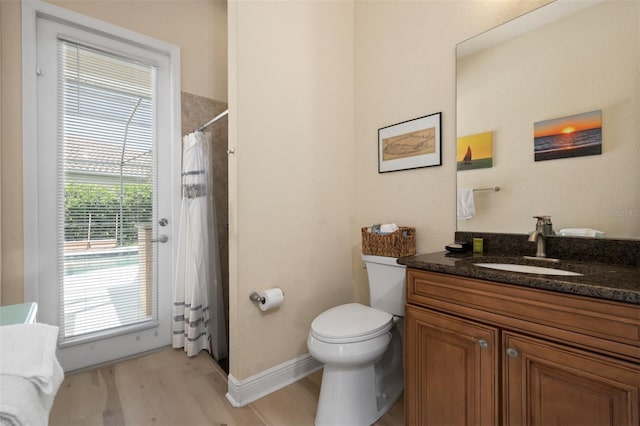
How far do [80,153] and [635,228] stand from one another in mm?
2988

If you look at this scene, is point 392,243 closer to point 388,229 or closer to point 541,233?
point 388,229

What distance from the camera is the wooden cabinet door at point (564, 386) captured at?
0.79 metres

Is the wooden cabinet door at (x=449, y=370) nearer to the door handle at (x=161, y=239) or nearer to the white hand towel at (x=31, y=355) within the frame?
the white hand towel at (x=31, y=355)

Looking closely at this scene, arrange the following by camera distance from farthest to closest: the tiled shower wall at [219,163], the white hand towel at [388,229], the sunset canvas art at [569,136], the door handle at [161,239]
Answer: the tiled shower wall at [219,163], the door handle at [161,239], the white hand towel at [388,229], the sunset canvas art at [569,136]

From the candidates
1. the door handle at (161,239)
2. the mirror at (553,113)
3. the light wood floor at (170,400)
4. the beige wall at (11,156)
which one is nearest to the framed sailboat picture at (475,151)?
the mirror at (553,113)

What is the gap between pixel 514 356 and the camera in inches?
38.6

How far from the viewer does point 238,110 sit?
1638 mm

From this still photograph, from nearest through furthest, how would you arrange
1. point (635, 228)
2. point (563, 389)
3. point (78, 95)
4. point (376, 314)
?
point (563, 389) < point (635, 228) < point (376, 314) < point (78, 95)

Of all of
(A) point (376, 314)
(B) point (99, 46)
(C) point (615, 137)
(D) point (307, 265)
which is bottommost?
(A) point (376, 314)

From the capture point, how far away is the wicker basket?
170 centimetres

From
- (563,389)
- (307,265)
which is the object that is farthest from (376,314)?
(563,389)

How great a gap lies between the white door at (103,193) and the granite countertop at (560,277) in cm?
189

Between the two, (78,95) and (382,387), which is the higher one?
(78,95)

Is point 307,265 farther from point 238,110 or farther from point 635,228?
point 635,228
